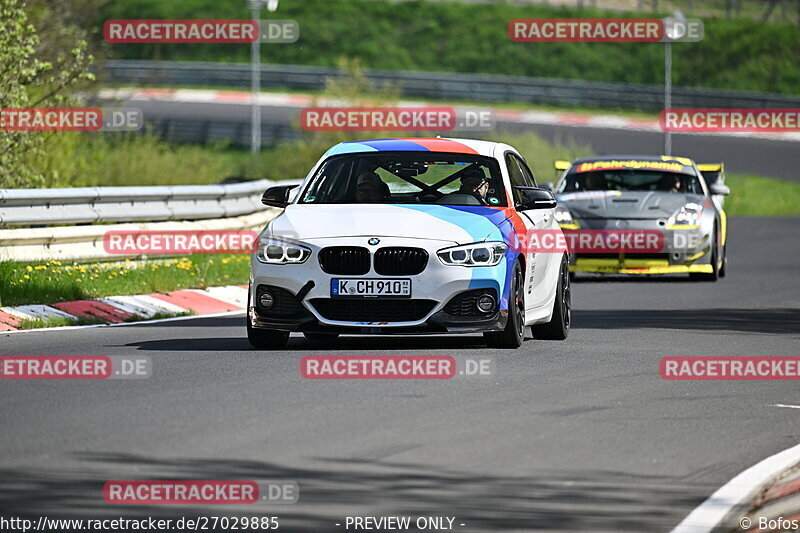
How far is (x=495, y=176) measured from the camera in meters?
13.2

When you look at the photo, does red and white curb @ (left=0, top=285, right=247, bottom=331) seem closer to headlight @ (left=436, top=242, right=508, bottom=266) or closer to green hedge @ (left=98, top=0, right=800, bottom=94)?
headlight @ (left=436, top=242, right=508, bottom=266)

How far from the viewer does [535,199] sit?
13.0 m

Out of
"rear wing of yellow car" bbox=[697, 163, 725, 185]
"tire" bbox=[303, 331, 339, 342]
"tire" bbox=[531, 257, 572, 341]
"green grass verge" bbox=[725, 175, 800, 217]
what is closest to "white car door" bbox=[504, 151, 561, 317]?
"tire" bbox=[531, 257, 572, 341]

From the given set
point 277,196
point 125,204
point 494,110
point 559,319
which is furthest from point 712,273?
point 494,110

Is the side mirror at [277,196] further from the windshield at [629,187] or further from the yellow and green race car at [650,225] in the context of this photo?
the windshield at [629,187]

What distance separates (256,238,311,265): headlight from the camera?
12.0 meters

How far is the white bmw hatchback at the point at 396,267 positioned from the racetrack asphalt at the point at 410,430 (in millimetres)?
310

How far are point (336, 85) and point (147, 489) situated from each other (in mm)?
35222

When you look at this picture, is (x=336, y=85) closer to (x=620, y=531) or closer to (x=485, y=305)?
(x=485, y=305)

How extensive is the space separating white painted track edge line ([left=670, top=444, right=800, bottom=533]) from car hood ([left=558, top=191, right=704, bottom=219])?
11345mm

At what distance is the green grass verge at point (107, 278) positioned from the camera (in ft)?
51.9

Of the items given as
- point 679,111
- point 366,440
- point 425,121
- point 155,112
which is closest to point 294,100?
point 155,112

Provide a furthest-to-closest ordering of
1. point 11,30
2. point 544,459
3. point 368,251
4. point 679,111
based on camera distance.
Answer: point 679,111
point 11,30
point 368,251
point 544,459

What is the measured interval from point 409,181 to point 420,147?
342 millimetres
